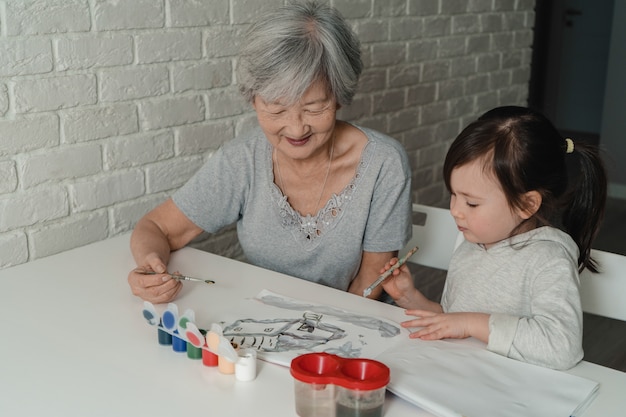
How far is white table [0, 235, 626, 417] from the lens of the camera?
1054mm

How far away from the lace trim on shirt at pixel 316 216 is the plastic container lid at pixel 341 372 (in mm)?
699

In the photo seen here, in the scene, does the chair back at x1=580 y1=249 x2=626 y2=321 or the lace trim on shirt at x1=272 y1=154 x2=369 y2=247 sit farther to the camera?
the lace trim on shirt at x1=272 y1=154 x2=369 y2=247

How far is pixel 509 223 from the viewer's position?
138cm

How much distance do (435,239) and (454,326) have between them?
62 centimetres

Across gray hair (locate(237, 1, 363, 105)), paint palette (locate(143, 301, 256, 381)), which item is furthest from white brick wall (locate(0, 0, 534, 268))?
paint palette (locate(143, 301, 256, 381))

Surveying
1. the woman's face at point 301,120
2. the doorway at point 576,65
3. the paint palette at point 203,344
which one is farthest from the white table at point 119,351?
the doorway at point 576,65

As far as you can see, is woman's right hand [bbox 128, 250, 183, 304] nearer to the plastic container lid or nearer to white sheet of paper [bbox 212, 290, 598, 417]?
white sheet of paper [bbox 212, 290, 598, 417]

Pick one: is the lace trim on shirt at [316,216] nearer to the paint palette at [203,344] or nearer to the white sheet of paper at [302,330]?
the white sheet of paper at [302,330]

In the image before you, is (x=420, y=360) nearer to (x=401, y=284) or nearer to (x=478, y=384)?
(x=478, y=384)

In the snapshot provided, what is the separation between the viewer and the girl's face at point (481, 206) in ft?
4.47

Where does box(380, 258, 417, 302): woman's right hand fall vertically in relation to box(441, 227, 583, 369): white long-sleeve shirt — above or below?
below

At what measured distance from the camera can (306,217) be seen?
5.67 ft

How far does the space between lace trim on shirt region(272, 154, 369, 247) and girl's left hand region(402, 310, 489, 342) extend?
0.50 metres

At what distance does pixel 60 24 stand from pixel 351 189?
2.43 ft
